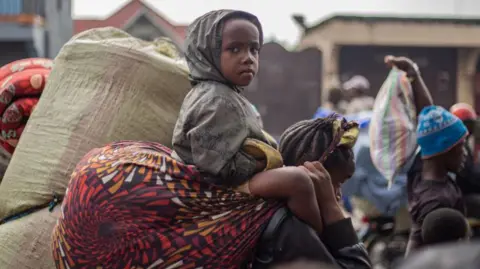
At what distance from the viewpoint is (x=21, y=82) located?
4105 millimetres

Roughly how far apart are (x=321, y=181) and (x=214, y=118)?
1.21 feet

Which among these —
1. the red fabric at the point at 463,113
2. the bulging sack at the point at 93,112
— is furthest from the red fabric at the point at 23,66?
the red fabric at the point at 463,113

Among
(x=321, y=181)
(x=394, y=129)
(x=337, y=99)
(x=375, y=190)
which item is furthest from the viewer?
(x=337, y=99)

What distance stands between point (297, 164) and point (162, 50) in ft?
4.14

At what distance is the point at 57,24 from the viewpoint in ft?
57.1

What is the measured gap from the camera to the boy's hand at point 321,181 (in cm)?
259

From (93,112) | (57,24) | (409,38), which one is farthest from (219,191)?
(409,38)

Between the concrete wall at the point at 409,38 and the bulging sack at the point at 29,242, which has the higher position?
the bulging sack at the point at 29,242

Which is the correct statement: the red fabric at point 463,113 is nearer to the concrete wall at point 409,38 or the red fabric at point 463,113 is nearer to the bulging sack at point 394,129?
the bulging sack at point 394,129

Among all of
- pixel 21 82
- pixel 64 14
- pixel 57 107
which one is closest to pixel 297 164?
pixel 57 107

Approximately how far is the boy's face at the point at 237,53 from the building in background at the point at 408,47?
17878 millimetres

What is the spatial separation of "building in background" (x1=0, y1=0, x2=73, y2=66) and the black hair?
12.4 meters

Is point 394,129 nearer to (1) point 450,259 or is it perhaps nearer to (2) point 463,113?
(2) point 463,113

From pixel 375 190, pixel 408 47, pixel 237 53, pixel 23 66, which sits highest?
pixel 237 53
